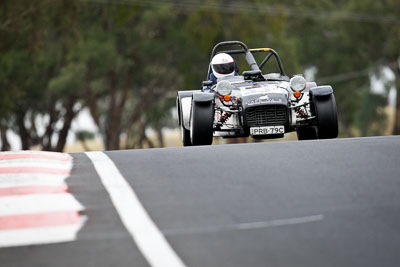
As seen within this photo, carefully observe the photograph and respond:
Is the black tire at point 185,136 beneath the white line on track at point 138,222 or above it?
beneath

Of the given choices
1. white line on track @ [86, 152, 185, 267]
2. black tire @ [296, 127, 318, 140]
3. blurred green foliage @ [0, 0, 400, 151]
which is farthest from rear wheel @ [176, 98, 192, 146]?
blurred green foliage @ [0, 0, 400, 151]

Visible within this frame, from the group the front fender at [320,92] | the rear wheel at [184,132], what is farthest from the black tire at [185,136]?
the front fender at [320,92]

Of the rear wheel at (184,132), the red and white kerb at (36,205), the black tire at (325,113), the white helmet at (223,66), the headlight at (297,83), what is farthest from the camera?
the white helmet at (223,66)

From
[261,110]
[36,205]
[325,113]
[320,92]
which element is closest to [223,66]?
[261,110]

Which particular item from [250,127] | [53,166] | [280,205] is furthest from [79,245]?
[250,127]

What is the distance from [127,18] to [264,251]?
3287 centimetres

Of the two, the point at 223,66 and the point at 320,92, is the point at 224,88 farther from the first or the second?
the point at 223,66

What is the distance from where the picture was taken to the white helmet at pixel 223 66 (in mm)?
14453

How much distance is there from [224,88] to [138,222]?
7214 millimetres

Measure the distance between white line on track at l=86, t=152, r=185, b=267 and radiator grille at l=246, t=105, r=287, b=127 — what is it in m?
4.88

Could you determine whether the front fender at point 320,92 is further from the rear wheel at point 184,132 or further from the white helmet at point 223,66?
the rear wheel at point 184,132

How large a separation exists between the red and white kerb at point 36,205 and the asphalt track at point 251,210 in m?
0.13

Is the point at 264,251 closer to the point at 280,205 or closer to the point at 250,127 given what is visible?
the point at 280,205

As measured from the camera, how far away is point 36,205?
636 centimetres
